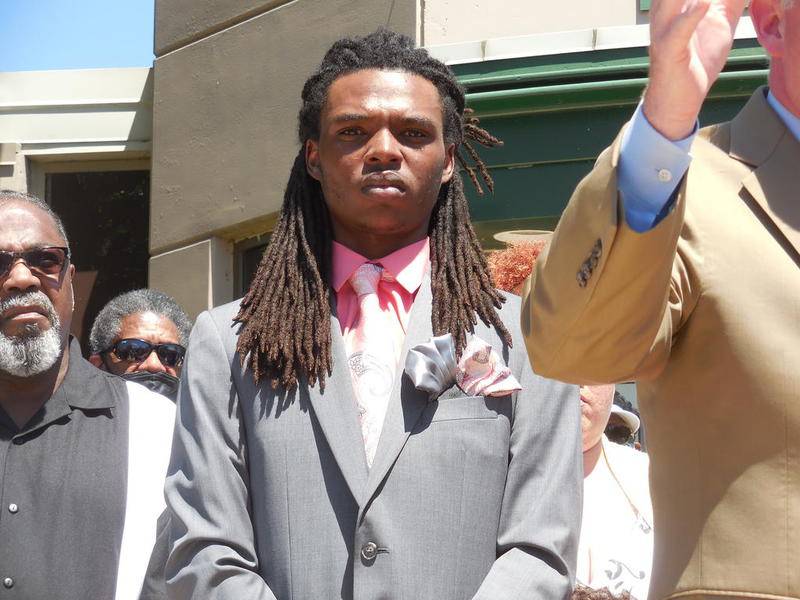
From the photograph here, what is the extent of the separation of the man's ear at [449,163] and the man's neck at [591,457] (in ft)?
3.66

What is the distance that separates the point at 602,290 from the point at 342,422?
1.36 m

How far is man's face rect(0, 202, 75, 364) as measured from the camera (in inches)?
163

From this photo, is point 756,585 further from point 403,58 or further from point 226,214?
point 226,214

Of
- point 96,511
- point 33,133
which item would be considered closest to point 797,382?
point 96,511

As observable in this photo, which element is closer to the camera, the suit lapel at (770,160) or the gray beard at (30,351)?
the suit lapel at (770,160)

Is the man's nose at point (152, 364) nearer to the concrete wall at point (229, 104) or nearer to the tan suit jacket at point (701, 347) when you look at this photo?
the concrete wall at point (229, 104)

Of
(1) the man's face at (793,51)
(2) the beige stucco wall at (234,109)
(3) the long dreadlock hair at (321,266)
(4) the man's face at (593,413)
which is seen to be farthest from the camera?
(2) the beige stucco wall at (234,109)

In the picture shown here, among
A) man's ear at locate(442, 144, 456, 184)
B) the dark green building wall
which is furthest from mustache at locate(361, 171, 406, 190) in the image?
the dark green building wall

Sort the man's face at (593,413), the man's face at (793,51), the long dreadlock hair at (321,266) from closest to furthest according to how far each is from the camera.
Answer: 1. the man's face at (793,51)
2. the long dreadlock hair at (321,266)
3. the man's face at (593,413)

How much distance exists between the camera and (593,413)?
170 inches

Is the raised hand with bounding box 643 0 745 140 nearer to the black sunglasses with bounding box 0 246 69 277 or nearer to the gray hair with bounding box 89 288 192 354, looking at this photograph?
the black sunglasses with bounding box 0 246 69 277

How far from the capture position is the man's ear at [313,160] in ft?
11.8

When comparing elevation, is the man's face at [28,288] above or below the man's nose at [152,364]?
above

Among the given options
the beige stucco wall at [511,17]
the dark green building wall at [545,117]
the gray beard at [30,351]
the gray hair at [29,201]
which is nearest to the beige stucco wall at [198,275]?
the dark green building wall at [545,117]
